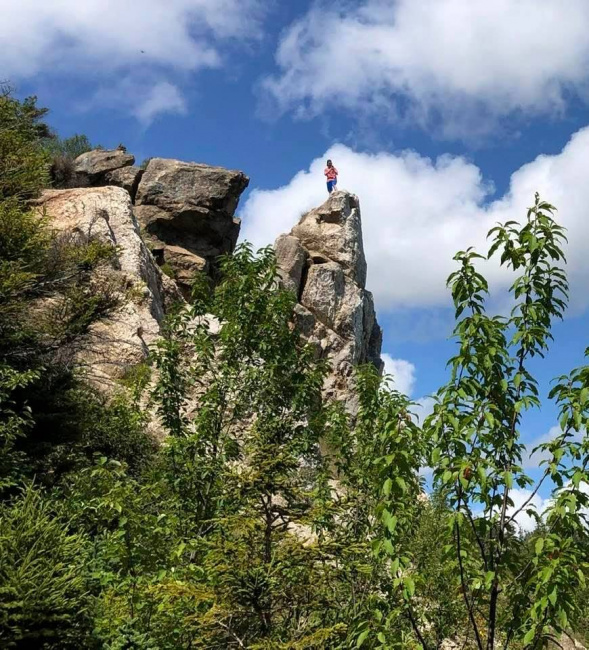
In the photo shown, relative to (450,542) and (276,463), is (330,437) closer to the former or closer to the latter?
(276,463)

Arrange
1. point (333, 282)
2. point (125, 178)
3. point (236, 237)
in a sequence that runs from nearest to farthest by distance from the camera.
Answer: point (125, 178) → point (333, 282) → point (236, 237)

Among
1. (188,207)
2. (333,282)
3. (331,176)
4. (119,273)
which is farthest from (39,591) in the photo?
(331,176)

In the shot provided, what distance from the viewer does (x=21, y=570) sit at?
229 inches

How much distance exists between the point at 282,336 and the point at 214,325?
52.7ft

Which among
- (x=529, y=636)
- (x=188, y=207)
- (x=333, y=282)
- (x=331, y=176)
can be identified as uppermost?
(x=331, y=176)

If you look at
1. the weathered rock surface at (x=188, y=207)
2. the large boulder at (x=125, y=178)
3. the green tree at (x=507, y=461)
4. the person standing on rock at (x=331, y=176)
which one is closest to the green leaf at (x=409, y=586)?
the green tree at (x=507, y=461)

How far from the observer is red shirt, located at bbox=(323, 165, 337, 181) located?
45.0 meters

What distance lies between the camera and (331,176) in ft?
148

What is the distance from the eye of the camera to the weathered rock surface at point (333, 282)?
1518 inches

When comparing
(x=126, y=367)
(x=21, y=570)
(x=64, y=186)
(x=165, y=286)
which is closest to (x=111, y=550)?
(x=21, y=570)

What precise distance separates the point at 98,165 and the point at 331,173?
15873mm

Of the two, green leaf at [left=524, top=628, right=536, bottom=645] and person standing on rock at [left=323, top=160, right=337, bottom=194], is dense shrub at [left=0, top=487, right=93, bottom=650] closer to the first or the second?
green leaf at [left=524, top=628, right=536, bottom=645]

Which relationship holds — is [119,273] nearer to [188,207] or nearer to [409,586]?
[188,207]

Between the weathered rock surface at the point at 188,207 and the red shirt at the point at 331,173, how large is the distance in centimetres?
751
